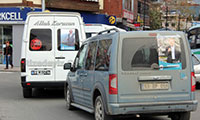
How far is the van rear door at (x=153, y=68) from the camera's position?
7.20 metres

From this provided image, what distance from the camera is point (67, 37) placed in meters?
12.7

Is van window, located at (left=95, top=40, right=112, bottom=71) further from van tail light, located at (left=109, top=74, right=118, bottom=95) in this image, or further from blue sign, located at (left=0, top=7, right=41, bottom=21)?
blue sign, located at (left=0, top=7, right=41, bottom=21)

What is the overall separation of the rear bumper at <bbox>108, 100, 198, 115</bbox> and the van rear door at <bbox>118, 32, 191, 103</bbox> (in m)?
0.08

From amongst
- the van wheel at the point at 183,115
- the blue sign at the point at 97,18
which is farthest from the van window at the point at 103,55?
the blue sign at the point at 97,18

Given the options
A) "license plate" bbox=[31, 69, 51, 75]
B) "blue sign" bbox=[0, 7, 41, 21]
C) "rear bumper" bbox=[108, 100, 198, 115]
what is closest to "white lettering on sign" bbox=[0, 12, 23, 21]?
"blue sign" bbox=[0, 7, 41, 21]

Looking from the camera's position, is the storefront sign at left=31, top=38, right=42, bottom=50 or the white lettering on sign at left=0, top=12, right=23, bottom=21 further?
the white lettering on sign at left=0, top=12, right=23, bottom=21

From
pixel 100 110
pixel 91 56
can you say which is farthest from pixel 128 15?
pixel 100 110

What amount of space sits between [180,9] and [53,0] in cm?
3769

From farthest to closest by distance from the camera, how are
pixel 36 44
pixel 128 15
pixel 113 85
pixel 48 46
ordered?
pixel 128 15 → pixel 48 46 → pixel 36 44 → pixel 113 85

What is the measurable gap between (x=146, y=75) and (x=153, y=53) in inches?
17.0

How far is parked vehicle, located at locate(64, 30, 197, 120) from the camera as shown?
7172mm

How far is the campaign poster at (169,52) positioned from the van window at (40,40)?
581 centimetres

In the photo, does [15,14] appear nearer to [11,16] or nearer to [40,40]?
[11,16]

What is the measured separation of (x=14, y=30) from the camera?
102 feet
